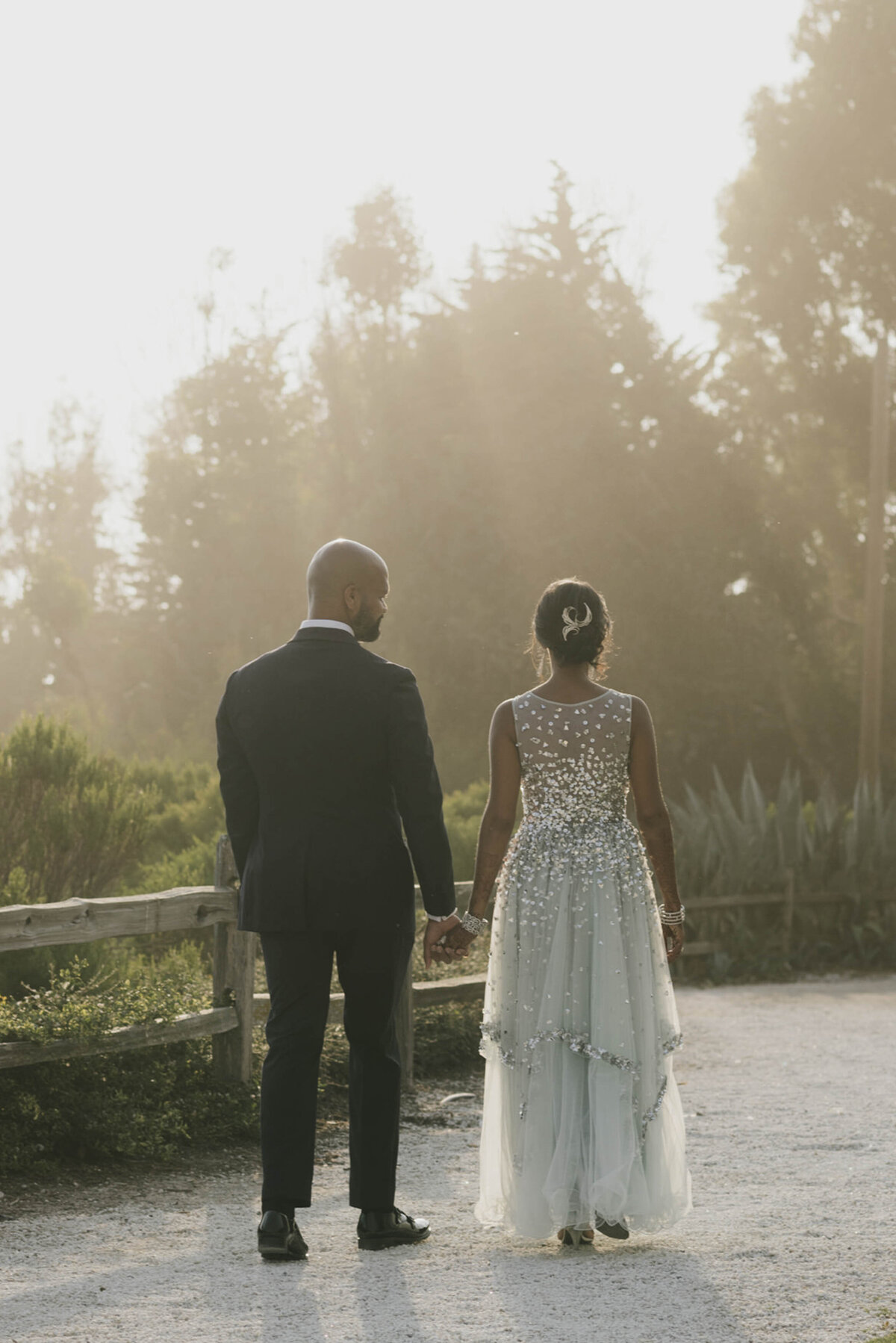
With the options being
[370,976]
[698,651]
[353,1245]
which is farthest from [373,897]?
[698,651]

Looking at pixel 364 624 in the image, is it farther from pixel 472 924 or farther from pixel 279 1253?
pixel 279 1253

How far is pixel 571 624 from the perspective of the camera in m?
4.27

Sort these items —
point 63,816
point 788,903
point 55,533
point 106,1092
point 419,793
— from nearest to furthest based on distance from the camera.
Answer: point 419,793 < point 106,1092 < point 63,816 < point 788,903 < point 55,533

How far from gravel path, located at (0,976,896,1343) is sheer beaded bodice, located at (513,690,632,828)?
1.27m

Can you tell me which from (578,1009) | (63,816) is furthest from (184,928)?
(63,816)

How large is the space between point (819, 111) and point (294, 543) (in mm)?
13650

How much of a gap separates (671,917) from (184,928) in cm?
274

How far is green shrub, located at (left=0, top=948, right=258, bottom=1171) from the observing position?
5.16m

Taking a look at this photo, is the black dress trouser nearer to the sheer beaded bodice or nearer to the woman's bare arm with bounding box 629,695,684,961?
the sheer beaded bodice

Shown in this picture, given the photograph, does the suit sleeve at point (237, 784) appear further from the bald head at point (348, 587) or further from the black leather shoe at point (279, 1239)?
the black leather shoe at point (279, 1239)

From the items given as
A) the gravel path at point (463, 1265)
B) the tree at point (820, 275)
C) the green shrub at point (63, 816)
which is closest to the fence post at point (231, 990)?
the gravel path at point (463, 1265)

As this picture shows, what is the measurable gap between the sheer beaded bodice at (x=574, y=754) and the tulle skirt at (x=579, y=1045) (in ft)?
0.23

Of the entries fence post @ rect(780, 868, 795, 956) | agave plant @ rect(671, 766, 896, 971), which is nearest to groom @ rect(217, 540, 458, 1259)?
agave plant @ rect(671, 766, 896, 971)

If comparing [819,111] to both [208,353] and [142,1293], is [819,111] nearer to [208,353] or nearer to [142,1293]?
[208,353]
